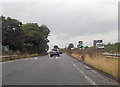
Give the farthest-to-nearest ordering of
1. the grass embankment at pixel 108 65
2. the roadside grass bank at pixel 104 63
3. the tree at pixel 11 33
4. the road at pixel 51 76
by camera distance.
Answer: the tree at pixel 11 33 → the grass embankment at pixel 108 65 → the roadside grass bank at pixel 104 63 → the road at pixel 51 76

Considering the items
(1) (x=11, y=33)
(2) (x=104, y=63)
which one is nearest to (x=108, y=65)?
(2) (x=104, y=63)

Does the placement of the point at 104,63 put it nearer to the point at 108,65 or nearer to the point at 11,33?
the point at 108,65

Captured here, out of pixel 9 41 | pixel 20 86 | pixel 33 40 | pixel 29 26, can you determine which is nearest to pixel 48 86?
pixel 20 86

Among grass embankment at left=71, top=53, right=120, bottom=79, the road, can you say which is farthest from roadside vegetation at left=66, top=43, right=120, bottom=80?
the road

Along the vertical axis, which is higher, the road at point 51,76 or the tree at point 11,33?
the tree at point 11,33

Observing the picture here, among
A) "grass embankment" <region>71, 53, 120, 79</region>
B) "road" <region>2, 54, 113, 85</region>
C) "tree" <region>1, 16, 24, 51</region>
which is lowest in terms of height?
"road" <region>2, 54, 113, 85</region>

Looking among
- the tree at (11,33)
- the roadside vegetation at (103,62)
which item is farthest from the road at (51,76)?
the tree at (11,33)

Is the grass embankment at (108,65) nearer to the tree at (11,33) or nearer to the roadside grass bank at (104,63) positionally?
the roadside grass bank at (104,63)

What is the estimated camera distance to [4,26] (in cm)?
4366

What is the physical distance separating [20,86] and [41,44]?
57.3 metres

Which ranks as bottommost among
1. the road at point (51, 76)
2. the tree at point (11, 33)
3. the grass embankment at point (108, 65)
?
the road at point (51, 76)

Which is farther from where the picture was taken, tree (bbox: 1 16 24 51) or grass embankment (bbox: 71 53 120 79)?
tree (bbox: 1 16 24 51)

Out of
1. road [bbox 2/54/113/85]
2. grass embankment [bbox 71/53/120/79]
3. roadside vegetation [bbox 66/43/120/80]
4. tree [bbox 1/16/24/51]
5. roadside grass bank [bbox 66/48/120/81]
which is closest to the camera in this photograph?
road [bbox 2/54/113/85]

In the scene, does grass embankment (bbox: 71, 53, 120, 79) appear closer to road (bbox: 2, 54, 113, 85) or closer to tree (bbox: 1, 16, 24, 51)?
road (bbox: 2, 54, 113, 85)
